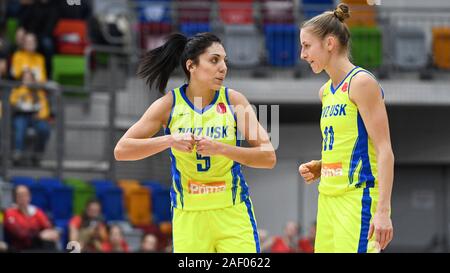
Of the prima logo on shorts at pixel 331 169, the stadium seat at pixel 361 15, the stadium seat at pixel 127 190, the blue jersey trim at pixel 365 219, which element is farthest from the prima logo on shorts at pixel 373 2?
the blue jersey trim at pixel 365 219

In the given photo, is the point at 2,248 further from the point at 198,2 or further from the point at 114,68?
the point at 198,2

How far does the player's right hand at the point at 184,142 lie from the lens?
596 cm

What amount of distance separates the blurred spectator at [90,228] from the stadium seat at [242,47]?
4.27m

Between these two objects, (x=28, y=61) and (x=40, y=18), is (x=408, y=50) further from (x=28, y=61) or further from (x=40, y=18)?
(x=28, y=61)

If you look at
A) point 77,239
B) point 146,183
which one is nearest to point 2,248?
point 77,239

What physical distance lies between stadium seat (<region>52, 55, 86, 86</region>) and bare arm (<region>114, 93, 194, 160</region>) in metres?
10.0

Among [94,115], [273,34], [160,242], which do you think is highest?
[273,34]

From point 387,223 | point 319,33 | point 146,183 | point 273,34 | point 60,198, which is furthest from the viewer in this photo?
point 273,34

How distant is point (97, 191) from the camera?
1441 cm

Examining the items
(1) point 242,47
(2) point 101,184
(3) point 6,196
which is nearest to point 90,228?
(3) point 6,196

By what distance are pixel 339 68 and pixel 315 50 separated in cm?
A: 18

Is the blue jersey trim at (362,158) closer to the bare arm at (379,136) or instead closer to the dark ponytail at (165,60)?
the bare arm at (379,136)

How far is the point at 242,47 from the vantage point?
17.1 m

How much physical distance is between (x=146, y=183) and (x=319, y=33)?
33.7 feet
